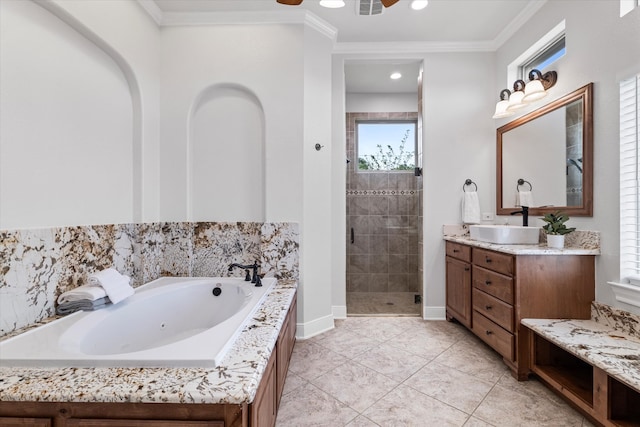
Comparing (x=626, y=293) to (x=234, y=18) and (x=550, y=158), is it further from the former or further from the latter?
(x=234, y=18)

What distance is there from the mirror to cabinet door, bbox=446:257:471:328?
72cm

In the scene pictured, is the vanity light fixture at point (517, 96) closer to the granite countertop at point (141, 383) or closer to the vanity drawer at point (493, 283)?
the vanity drawer at point (493, 283)

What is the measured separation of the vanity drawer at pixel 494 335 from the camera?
2.00 m

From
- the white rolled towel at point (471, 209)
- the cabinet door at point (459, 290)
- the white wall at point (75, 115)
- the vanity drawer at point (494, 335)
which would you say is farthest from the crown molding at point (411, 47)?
the vanity drawer at point (494, 335)

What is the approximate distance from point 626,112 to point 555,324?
135 cm

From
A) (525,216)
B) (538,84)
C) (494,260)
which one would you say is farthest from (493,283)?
(538,84)

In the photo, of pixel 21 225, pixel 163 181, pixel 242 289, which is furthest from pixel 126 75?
pixel 242 289

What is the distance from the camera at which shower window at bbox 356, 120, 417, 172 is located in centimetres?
439

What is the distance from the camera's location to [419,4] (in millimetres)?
2412

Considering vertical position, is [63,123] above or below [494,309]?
above

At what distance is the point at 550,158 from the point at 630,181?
0.65 m

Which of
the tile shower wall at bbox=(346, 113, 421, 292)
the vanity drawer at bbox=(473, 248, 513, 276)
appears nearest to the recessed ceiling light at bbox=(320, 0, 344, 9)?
the tile shower wall at bbox=(346, 113, 421, 292)

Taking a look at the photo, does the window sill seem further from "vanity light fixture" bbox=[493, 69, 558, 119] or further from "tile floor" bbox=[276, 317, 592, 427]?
"vanity light fixture" bbox=[493, 69, 558, 119]

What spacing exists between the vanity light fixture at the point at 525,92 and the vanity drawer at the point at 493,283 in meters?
1.47
